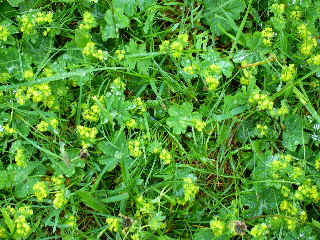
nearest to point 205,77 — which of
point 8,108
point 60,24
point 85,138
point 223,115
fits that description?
point 223,115

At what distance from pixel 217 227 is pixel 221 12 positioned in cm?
158

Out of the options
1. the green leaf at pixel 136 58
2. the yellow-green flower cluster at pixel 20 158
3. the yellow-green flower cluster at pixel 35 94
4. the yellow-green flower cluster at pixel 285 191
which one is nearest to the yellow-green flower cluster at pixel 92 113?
the yellow-green flower cluster at pixel 35 94

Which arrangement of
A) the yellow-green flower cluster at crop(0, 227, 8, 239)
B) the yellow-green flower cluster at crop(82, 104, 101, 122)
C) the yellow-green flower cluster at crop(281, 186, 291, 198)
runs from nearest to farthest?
the yellow-green flower cluster at crop(281, 186, 291, 198) → the yellow-green flower cluster at crop(0, 227, 8, 239) → the yellow-green flower cluster at crop(82, 104, 101, 122)

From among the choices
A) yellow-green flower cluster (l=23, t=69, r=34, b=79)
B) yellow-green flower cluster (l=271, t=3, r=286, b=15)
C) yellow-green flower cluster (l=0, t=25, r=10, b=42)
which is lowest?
yellow-green flower cluster (l=23, t=69, r=34, b=79)

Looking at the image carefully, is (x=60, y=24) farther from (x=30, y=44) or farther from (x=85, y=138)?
(x=85, y=138)

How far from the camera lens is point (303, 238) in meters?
2.90

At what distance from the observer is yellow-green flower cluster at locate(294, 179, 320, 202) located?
2838 mm

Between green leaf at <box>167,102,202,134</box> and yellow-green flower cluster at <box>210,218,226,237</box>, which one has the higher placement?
green leaf at <box>167,102,202,134</box>

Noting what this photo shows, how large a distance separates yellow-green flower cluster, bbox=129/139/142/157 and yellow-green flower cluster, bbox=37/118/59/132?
556 mm

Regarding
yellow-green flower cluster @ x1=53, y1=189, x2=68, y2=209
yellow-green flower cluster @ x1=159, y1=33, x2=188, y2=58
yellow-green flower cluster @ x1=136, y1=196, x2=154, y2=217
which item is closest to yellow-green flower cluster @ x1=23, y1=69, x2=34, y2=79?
yellow-green flower cluster @ x1=53, y1=189, x2=68, y2=209

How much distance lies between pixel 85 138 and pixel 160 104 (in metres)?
0.61

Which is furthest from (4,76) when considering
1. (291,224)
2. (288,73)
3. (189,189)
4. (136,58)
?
(291,224)

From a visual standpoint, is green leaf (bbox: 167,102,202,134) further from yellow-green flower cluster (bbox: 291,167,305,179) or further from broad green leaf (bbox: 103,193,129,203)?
yellow-green flower cluster (bbox: 291,167,305,179)

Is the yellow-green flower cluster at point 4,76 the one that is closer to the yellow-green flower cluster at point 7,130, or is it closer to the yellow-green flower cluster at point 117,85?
the yellow-green flower cluster at point 7,130
